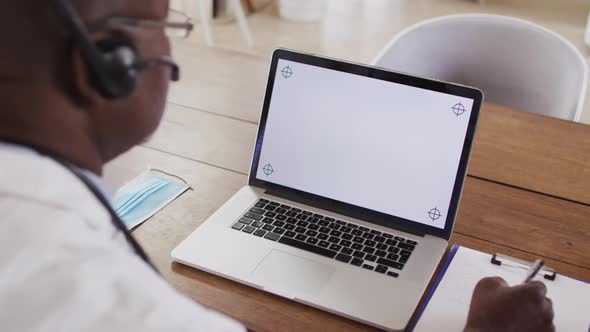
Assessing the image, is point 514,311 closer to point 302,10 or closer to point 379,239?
point 379,239

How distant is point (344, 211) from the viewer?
1.11 m

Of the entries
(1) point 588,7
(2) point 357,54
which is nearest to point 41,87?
(2) point 357,54

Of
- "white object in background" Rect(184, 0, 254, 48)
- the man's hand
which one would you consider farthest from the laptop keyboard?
"white object in background" Rect(184, 0, 254, 48)

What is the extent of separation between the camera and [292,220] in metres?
1.08

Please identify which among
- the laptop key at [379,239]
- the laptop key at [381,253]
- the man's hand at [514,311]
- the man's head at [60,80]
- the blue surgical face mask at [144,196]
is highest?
the man's head at [60,80]

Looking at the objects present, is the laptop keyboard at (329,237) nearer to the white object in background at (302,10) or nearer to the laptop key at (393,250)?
the laptop key at (393,250)

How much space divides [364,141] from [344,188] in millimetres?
83

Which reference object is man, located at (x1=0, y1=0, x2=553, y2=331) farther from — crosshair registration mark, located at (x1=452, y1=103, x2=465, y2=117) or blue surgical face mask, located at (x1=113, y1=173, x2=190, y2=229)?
crosshair registration mark, located at (x1=452, y1=103, x2=465, y2=117)

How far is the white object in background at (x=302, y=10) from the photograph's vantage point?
417 cm

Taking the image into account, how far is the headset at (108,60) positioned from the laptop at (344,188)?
403 mm

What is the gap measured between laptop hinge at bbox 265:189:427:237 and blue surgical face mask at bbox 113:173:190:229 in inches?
6.7

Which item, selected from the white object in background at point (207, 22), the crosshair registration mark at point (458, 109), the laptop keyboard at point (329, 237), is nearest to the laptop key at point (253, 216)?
the laptop keyboard at point (329, 237)

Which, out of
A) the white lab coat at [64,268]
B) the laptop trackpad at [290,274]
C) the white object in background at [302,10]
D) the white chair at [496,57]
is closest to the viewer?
the white lab coat at [64,268]

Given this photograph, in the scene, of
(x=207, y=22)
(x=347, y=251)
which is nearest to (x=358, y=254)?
(x=347, y=251)
